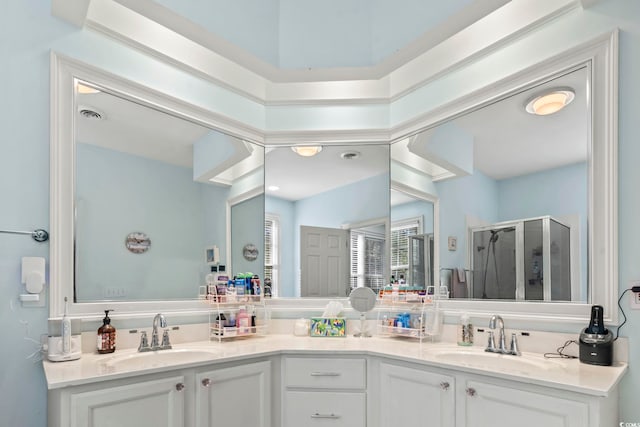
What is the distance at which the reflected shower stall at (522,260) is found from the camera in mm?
2016

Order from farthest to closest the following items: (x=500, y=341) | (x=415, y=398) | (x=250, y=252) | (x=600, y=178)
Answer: (x=250, y=252), (x=500, y=341), (x=415, y=398), (x=600, y=178)

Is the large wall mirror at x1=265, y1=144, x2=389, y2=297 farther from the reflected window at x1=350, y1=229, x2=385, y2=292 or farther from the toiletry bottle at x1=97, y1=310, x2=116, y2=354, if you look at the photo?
the toiletry bottle at x1=97, y1=310, x2=116, y2=354

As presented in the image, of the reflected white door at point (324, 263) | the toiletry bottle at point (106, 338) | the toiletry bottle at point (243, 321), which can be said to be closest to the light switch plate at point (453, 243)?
the reflected white door at point (324, 263)

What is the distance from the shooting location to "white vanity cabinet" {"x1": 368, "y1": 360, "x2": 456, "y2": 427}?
1.89 metres

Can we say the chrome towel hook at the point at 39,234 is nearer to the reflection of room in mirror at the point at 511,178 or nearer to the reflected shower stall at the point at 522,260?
the reflection of room in mirror at the point at 511,178

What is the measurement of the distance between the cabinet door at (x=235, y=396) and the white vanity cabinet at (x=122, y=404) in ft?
0.35

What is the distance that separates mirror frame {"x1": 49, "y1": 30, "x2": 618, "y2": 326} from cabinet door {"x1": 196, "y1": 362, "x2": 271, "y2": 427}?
1.99 ft

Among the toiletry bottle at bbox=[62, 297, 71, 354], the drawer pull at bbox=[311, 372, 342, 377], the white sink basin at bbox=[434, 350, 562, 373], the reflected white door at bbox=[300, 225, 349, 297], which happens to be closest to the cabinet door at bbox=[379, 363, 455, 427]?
the white sink basin at bbox=[434, 350, 562, 373]

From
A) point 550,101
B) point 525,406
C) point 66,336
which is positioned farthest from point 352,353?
point 550,101

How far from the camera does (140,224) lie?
2.37 m

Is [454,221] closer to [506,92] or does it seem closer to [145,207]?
[506,92]

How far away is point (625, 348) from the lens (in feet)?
5.74

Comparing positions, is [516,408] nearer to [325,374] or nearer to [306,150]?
[325,374]

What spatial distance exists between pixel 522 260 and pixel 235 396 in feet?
5.39
